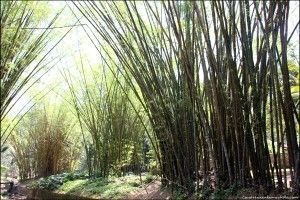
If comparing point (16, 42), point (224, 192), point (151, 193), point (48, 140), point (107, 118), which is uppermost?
point (16, 42)

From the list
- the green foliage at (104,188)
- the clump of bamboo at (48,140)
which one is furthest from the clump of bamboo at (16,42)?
the clump of bamboo at (48,140)

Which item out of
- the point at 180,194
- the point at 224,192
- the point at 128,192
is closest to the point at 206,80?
the point at 224,192

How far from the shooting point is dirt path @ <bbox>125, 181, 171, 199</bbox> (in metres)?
4.68

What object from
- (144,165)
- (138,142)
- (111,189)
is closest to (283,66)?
(111,189)

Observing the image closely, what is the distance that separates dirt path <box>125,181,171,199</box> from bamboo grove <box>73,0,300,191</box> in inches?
7.4

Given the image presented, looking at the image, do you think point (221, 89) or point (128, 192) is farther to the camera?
point (128, 192)

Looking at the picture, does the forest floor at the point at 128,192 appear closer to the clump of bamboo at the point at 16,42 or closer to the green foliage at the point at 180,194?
the green foliage at the point at 180,194

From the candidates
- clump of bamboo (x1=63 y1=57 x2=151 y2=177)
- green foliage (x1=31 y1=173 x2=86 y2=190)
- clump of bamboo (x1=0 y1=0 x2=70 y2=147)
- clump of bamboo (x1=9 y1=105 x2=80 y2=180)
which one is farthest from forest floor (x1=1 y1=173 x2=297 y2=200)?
clump of bamboo (x1=9 y1=105 x2=80 y2=180)

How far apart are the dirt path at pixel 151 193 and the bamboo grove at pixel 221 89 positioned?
0.19 meters

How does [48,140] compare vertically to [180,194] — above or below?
above

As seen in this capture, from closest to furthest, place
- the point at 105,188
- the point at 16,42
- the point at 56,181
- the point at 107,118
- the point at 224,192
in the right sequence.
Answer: the point at 224,192 < the point at 16,42 < the point at 105,188 < the point at 107,118 < the point at 56,181

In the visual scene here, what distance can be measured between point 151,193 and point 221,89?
2.07 m

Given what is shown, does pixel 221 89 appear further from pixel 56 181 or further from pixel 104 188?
pixel 56 181

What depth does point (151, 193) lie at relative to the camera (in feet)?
16.7
